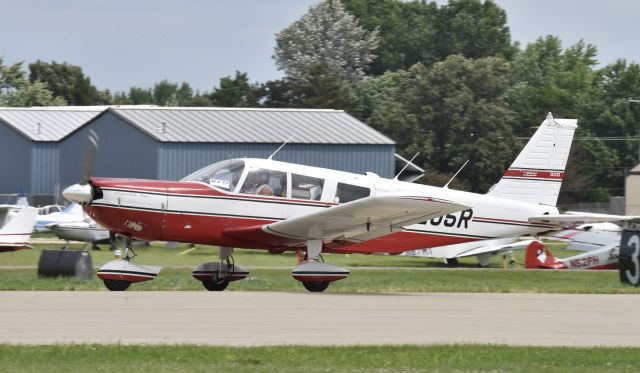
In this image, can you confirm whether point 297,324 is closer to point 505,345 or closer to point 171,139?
point 505,345

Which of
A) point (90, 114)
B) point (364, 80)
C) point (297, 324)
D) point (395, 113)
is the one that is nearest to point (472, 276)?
point (297, 324)

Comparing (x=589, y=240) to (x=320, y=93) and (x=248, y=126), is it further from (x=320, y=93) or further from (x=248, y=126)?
(x=320, y=93)

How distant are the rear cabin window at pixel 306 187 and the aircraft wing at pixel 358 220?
2.15 ft

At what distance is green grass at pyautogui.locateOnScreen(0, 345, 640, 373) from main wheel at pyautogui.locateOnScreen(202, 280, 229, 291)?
25.2 ft

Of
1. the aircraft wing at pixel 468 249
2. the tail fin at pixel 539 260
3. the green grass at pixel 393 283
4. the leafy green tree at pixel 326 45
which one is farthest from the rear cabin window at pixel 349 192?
the leafy green tree at pixel 326 45

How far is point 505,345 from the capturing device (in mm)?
11750

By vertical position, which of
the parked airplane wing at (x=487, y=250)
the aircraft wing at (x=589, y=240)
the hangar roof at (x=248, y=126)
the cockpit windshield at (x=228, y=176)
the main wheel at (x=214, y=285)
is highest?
the hangar roof at (x=248, y=126)

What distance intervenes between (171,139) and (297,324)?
41.8m

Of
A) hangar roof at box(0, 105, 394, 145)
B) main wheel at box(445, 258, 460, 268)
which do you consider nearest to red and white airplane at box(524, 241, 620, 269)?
main wheel at box(445, 258, 460, 268)

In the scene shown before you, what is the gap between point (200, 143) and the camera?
54281mm

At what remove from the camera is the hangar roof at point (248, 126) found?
2162 inches

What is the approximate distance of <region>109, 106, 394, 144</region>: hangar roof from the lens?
5491cm

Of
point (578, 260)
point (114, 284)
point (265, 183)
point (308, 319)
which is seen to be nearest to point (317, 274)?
point (265, 183)

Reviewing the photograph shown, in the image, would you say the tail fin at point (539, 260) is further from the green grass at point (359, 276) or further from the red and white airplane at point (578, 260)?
the green grass at point (359, 276)
